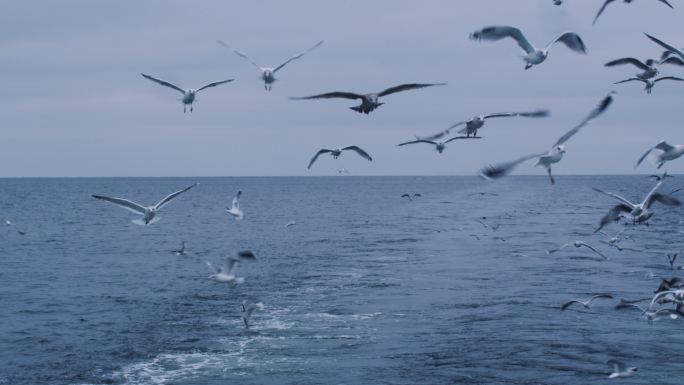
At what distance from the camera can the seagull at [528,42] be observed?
16.5 meters

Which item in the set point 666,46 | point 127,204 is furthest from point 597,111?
point 127,204

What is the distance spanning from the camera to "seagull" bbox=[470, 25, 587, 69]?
54.1ft

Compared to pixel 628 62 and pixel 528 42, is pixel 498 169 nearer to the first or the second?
pixel 528 42

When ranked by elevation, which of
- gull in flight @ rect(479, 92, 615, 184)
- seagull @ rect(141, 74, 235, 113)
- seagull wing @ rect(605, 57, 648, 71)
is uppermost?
seagull wing @ rect(605, 57, 648, 71)

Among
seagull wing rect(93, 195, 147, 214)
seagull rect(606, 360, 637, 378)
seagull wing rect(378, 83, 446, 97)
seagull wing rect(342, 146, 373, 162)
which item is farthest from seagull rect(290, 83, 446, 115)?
seagull rect(606, 360, 637, 378)

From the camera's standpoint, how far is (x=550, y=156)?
17391 millimetres

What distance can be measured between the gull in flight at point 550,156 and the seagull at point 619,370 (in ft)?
30.3

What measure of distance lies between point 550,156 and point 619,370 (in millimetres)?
10557

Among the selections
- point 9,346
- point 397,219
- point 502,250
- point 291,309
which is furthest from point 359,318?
A: point 397,219

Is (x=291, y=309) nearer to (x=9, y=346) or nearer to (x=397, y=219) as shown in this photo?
(x=9, y=346)

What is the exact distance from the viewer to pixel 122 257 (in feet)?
222

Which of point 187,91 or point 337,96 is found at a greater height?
point 187,91

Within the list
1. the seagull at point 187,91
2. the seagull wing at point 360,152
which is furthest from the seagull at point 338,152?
the seagull at point 187,91

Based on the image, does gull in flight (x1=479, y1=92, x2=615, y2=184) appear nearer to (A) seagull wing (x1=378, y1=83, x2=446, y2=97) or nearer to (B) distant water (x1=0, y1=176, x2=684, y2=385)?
(A) seagull wing (x1=378, y1=83, x2=446, y2=97)
